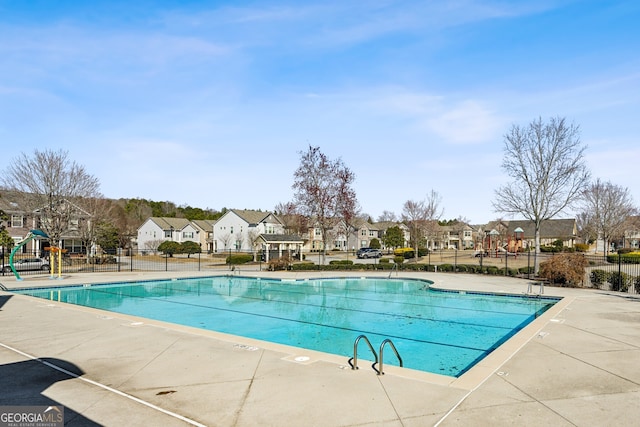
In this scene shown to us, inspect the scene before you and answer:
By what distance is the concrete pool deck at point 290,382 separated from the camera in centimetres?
573

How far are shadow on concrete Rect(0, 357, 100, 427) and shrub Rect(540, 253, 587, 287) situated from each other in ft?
73.1

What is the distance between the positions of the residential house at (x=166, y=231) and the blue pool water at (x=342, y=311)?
4600 centimetres

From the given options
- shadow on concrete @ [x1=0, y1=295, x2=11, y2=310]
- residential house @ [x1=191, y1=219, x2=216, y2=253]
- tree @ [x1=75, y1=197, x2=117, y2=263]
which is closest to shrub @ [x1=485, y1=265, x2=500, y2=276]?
shadow on concrete @ [x1=0, y1=295, x2=11, y2=310]

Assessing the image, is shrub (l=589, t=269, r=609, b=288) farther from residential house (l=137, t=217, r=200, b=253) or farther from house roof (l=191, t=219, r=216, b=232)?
house roof (l=191, t=219, r=216, b=232)

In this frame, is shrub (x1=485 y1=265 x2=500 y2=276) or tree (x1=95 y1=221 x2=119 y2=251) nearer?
shrub (x1=485 y1=265 x2=500 y2=276)

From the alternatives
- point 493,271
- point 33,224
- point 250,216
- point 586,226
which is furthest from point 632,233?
point 33,224

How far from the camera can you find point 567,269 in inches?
875

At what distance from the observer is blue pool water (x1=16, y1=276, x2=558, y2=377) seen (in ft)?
40.7

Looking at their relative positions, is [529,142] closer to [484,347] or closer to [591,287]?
[591,287]

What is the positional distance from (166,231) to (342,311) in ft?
195

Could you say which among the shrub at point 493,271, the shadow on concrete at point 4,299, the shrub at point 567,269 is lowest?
the shadow on concrete at point 4,299

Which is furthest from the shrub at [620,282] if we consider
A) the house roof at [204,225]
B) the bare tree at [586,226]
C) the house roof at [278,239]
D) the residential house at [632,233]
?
the house roof at [204,225]

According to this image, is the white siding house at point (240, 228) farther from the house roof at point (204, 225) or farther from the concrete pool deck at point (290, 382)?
the concrete pool deck at point (290, 382)

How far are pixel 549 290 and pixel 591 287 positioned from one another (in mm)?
3099
